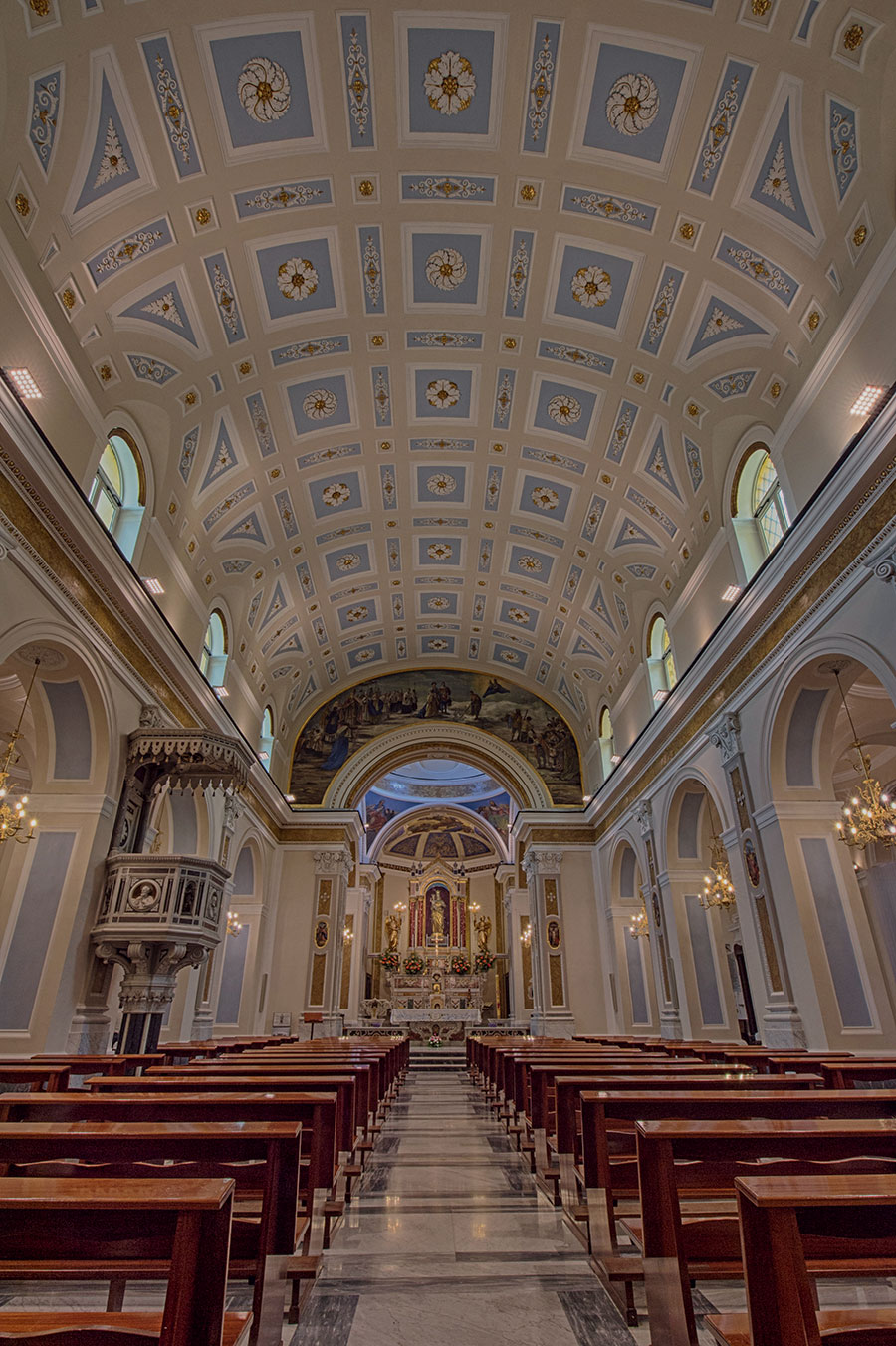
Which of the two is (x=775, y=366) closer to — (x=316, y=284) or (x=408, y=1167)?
(x=316, y=284)

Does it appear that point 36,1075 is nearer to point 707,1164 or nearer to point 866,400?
point 707,1164

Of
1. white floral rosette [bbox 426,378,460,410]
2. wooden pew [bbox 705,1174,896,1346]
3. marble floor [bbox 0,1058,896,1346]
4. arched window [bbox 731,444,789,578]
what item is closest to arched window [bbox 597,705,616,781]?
arched window [bbox 731,444,789,578]

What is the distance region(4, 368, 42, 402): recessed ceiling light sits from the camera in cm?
753

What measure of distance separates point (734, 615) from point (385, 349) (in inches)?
274

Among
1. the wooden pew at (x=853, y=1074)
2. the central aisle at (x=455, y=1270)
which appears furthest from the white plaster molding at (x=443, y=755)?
the wooden pew at (x=853, y=1074)

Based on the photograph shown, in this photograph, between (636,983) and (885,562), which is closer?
(885,562)

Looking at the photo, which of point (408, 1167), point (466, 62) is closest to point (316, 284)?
point (466, 62)

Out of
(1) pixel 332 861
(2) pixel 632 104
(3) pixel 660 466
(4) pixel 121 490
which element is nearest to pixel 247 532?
(4) pixel 121 490

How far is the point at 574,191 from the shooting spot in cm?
973

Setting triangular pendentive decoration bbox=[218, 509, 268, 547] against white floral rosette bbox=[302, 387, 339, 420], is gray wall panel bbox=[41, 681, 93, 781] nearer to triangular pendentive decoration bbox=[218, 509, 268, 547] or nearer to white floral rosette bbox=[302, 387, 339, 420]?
triangular pendentive decoration bbox=[218, 509, 268, 547]

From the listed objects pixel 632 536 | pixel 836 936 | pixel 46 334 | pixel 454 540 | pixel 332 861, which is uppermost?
pixel 454 540

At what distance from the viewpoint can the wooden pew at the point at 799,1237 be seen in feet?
5.34

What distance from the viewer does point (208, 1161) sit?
2.59 metres

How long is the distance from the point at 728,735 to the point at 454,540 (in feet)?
26.8
